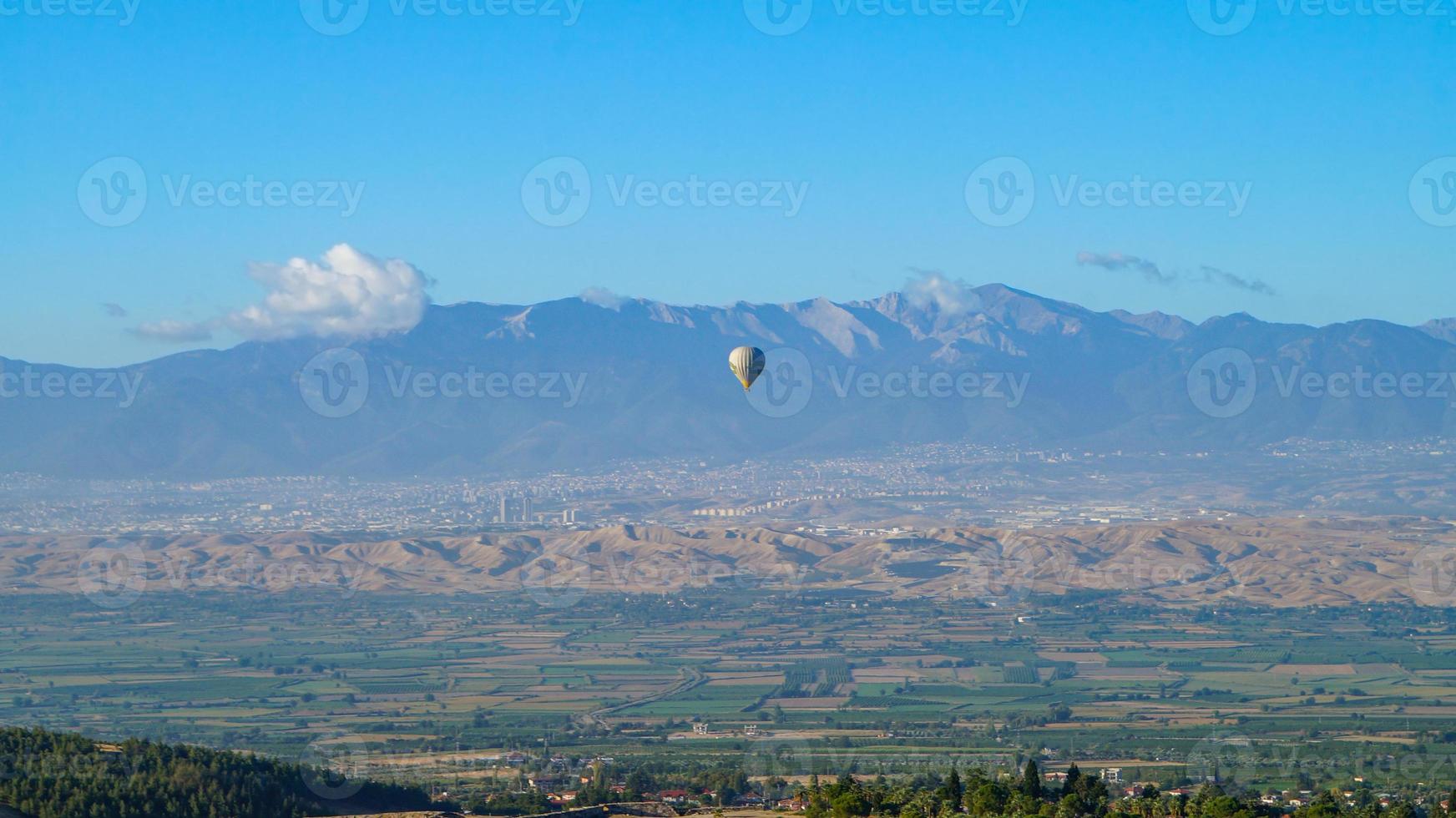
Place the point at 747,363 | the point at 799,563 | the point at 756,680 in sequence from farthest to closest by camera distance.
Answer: the point at 799,563
the point at 756,680
the point at 747,363

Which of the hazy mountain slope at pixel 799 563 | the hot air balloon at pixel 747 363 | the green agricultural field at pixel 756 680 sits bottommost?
the green agricultural field at pixel 756 680

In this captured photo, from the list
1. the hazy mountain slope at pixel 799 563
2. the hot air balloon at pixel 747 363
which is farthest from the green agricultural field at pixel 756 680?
the hot air balloon at pixel 747 363

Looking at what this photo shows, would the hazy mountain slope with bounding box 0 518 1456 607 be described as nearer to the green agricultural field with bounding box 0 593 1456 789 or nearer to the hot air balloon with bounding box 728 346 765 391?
the green agricultural field with bounding box 0 593 1456 789

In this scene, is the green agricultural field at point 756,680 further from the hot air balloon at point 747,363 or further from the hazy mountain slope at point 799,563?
the hot air balloon at point 747,363

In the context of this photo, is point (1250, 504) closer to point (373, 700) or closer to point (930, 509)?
point (930, 509)

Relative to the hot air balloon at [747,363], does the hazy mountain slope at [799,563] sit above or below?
below

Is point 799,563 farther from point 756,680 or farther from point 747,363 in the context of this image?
point 747,363

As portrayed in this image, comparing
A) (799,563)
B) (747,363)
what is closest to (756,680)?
(747,363)

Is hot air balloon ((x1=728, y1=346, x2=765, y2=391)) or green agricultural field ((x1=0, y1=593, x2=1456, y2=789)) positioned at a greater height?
hot air balloon ((x1=728, y1=346, x2=765, y2=391))

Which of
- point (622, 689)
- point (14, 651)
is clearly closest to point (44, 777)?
point (622, 689)

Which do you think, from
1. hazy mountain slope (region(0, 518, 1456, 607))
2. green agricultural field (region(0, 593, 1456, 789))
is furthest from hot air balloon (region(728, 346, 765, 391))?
hazy mountain slope (region(0, 518, 1456, 607))

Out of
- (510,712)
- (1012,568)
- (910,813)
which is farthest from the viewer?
(1012,568)
